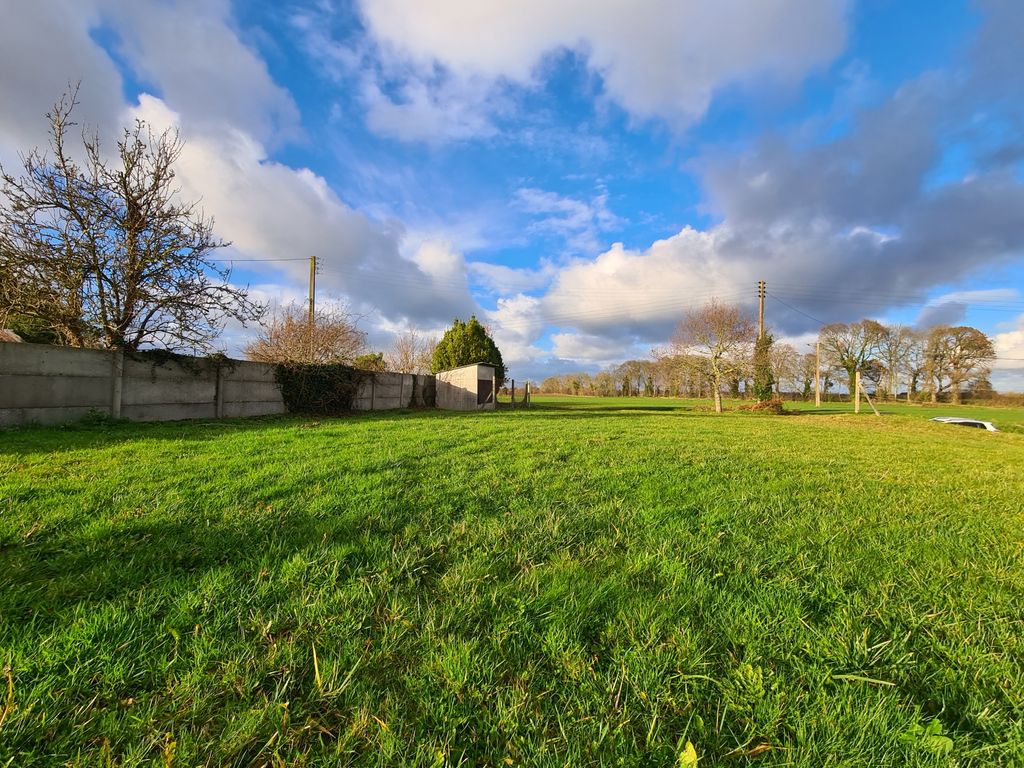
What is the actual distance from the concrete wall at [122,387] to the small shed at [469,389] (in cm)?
788

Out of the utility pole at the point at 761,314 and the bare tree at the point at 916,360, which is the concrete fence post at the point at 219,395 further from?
the bare tree at the point at 916,360

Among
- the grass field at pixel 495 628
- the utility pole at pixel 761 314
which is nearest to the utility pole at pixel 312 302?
the grass field at pixel 495 628

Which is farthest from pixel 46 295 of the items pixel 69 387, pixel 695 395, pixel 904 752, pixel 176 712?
pixel 695 395

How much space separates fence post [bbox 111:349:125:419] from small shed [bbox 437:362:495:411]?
10.9 meters

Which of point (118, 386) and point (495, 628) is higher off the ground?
point (118, 386)

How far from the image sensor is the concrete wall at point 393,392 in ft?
51.9

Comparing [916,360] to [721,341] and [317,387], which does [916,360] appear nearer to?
[721,341]

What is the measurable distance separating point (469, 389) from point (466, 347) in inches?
308

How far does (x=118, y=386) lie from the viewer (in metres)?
8.83

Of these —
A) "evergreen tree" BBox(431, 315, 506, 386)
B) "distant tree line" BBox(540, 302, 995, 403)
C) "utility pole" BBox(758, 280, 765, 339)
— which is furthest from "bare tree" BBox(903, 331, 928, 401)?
"evergreen tree" BBox(431, 315, 506, 386)

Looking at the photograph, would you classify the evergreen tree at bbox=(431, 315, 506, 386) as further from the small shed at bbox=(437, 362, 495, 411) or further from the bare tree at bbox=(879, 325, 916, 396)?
the bare tree at bbox=(879, 325, 916, 396)

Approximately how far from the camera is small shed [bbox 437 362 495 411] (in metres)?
18.5

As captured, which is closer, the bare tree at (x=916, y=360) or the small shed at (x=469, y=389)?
the small shed at (x=469, y=389)

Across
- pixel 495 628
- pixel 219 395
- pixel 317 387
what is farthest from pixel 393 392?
pixel 495 628
